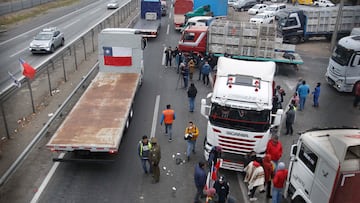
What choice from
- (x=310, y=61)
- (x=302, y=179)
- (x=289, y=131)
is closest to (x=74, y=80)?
(x=289, y=131)

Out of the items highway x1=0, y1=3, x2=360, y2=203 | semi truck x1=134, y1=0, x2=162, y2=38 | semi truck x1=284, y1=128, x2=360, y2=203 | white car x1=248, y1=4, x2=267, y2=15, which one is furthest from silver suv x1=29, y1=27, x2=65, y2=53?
white car x1=248, y1=4, x2=267, y2=15

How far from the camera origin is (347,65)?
60.1 feet

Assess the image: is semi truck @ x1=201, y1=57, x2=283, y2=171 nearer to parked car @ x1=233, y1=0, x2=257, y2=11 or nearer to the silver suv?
the silver suv

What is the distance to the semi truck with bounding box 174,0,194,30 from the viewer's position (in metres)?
32.5

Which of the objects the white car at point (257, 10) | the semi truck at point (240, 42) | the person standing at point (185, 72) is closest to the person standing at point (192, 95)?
the person standing at point (185, 72)

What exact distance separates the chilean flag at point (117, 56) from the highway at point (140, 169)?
1831 mm

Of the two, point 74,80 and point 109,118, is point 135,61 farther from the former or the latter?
point 109,118

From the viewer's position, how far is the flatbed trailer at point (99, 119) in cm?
1058

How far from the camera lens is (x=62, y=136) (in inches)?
433

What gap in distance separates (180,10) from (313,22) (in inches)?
450

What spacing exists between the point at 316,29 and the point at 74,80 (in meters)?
20.4

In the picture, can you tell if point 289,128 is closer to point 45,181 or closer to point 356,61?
point 356,61

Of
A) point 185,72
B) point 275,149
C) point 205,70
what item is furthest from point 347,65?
point 275,149

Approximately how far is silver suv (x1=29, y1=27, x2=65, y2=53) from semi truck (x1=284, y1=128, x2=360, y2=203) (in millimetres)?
20809
